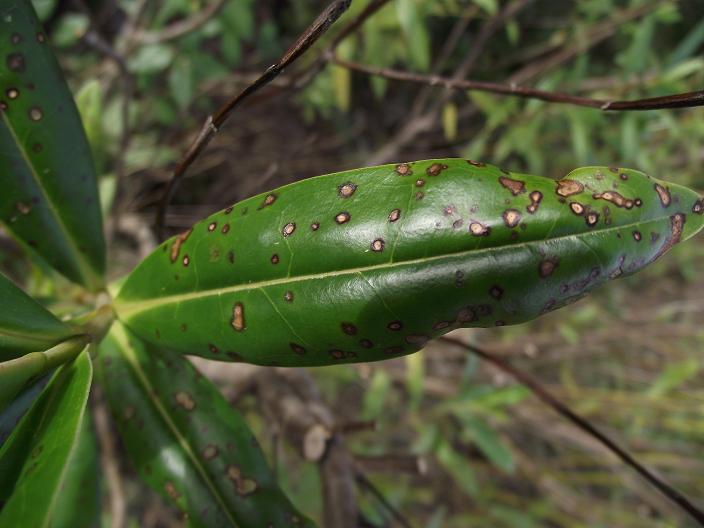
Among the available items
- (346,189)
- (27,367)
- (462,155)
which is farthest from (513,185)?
(462,155)

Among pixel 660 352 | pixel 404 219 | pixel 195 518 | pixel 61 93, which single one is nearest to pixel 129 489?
pixel 195 518

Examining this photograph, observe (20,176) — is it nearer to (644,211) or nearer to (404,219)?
(404,219)

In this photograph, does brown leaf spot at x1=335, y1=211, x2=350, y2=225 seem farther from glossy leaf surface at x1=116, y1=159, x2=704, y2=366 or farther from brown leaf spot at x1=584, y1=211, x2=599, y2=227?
brown leaf spot at x1=584, y1=211, x2=599, y2=227

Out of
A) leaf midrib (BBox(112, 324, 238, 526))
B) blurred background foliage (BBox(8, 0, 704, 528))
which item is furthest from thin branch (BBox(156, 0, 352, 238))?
blurred background foliage (BBox(8, 0, 704, 528))

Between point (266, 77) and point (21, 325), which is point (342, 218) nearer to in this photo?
point (266, 77)

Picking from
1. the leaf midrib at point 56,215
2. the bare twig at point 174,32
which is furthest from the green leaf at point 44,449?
the bare twig at point 174,32

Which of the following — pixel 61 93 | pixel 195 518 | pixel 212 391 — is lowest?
pixel 195 518

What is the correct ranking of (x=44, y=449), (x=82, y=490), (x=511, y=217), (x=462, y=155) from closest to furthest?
1. (x=511, y=217)
2. (x=44, y=449)
3. (x=82, y=490)
4. (x=462, y=155)

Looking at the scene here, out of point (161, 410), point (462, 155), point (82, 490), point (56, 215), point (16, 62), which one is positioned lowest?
point (82, 490)
